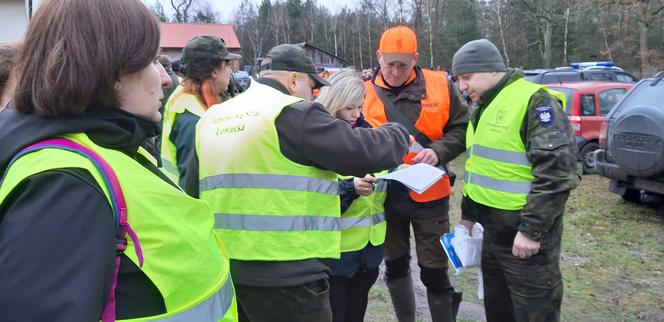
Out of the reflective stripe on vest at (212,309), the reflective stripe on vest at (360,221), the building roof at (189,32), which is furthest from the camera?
the building roof at (189,32)

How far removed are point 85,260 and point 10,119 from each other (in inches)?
15.8

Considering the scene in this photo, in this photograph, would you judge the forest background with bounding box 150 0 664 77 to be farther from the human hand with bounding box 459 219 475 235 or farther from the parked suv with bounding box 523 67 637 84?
the human hand with bounding box 459 219 475 235

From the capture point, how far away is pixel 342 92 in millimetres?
2781

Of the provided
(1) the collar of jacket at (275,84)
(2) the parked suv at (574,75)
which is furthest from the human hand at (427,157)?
(2) the parked suv at (574,75)

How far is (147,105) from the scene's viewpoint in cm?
130

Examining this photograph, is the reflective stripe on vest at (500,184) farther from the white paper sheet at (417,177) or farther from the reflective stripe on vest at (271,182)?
the reflective stripe on vest at (271,182)

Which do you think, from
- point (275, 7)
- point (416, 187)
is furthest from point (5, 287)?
point (275, 7)

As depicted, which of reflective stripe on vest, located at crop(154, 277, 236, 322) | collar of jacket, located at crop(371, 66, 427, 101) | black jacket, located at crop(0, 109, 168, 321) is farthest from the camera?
collar of jacket, located at crop(371, 66, 427, 101)

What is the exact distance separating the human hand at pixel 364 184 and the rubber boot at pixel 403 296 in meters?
1.21

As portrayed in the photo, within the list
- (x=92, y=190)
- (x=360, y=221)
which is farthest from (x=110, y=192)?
(x=360, y=221)

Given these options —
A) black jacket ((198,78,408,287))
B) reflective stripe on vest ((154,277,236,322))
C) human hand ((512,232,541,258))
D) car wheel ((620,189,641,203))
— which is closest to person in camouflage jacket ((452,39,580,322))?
human hand ((512,232,541,258))

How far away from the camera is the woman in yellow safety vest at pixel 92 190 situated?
0.99m

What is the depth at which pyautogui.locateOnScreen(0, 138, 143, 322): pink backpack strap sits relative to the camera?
3.58 feet

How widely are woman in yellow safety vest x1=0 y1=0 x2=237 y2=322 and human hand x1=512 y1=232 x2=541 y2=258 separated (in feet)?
6.46
